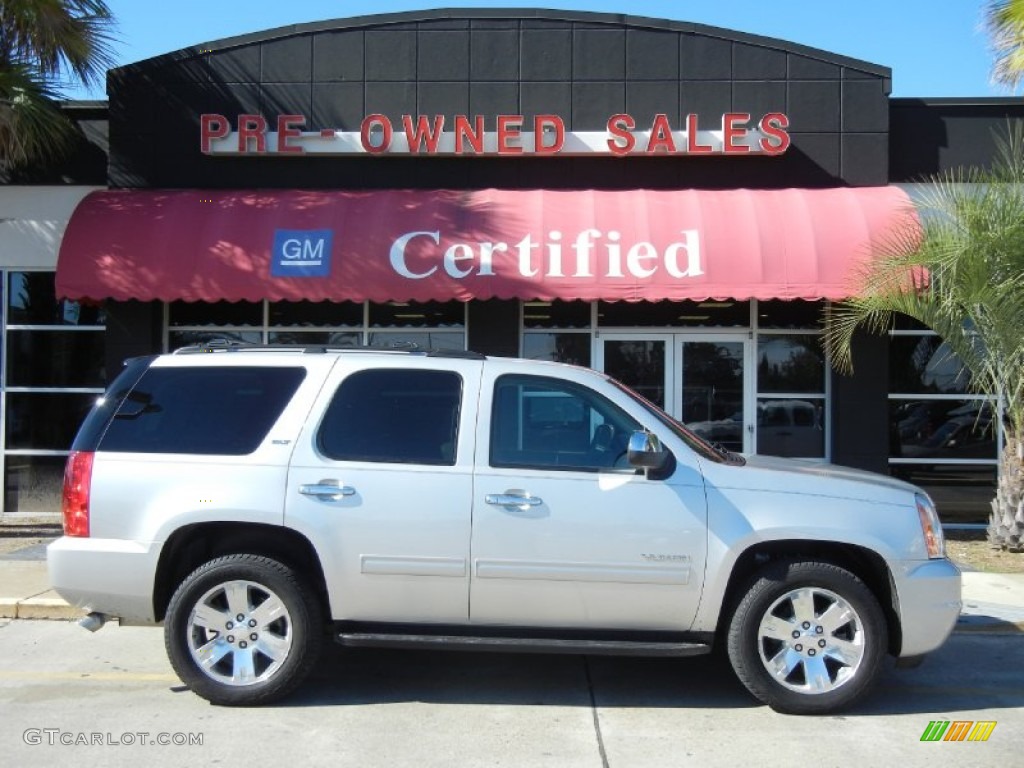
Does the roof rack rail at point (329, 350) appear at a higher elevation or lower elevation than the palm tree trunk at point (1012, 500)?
higher

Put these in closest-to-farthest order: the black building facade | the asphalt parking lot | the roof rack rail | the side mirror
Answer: the asphalt parking lot < the side mirror < the roof rack rail < the black building facade

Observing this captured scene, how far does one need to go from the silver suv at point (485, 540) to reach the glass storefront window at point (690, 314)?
6.36m

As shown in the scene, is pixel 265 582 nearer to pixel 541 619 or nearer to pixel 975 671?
pixel 541 619

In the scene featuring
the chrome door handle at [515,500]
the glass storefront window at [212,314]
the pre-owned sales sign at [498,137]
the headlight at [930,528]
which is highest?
the pre-owned sales sign at [498,137]

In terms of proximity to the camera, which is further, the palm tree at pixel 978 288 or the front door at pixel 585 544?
the palm tree at pixel 978 288

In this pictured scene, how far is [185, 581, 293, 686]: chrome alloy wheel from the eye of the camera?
5.38m

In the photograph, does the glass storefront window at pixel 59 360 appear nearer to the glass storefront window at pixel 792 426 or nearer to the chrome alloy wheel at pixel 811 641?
the glass storefront window at pixel 792 426

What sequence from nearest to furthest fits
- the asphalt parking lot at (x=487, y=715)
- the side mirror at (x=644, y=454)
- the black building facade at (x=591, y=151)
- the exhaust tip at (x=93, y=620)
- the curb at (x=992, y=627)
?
the asphalt parking lot at (x=487, y=715) < the side mirror at (x=644, y=454) < the exhaust tip at (x=93, y=620) < the curb at (x=992, y=627) < the black building facade at (x=591, y=151)

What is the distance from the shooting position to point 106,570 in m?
5.37

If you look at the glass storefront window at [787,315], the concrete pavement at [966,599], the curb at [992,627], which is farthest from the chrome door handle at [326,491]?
the glass storefront window at [787,315]

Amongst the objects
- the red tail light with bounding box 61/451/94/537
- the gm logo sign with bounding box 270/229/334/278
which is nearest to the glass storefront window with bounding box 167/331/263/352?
the gm logo sign with bounding box 270/229/334/278

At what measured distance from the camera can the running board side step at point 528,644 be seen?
525cm

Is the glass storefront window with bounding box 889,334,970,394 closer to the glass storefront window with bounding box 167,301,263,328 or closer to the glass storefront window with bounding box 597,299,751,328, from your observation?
the glass storefront window with bounding box 597,299,751,328

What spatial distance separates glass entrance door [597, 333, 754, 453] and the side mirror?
6.60 metres
